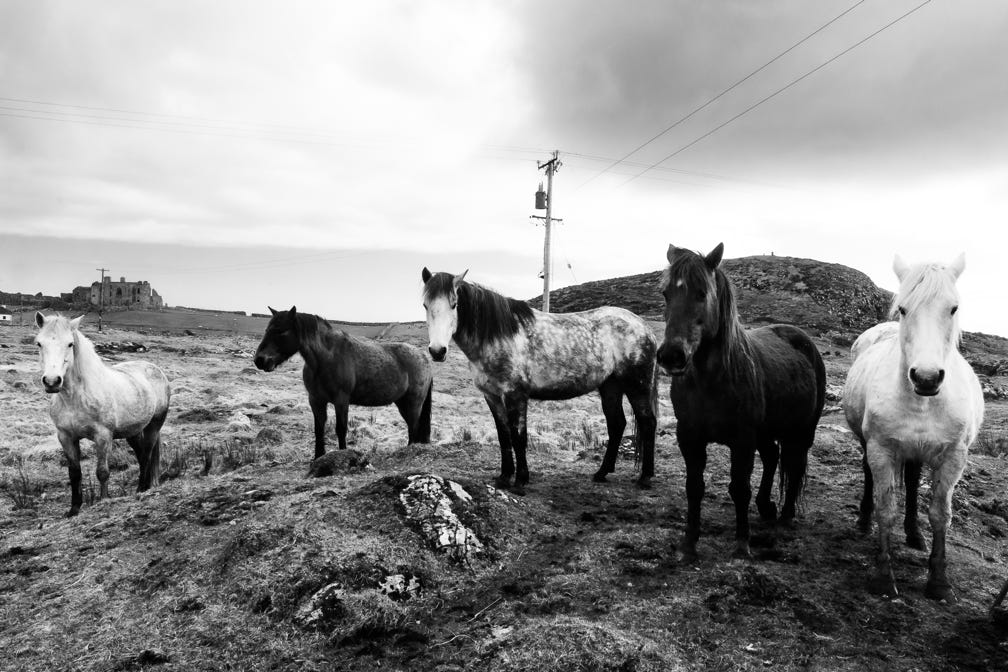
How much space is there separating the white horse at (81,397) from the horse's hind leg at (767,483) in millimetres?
7524

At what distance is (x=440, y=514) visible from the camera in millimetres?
4863

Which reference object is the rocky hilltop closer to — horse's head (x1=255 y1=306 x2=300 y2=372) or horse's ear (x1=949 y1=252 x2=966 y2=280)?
horse's head (x1=255 y1=306 x2=300 y2=372)

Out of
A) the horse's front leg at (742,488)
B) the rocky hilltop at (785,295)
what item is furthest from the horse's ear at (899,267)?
the rocky hilltop at (785,295)

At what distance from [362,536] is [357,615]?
87 centimetres

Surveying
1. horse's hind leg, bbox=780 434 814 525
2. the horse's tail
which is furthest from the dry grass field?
the horse's tail

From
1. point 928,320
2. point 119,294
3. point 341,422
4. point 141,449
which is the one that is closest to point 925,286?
point 928,320

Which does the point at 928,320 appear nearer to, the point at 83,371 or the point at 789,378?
the point at 789,378

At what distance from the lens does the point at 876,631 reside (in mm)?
3516

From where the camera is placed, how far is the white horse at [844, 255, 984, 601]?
3693 millimetres

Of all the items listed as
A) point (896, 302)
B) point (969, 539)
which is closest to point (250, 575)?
point (896, 302)

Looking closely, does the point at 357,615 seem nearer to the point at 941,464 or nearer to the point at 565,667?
the point at 565,667

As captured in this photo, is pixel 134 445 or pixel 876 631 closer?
pixel 876 631

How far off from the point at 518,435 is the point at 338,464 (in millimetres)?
2448

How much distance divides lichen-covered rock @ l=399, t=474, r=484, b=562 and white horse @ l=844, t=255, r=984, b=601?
10.2ft
